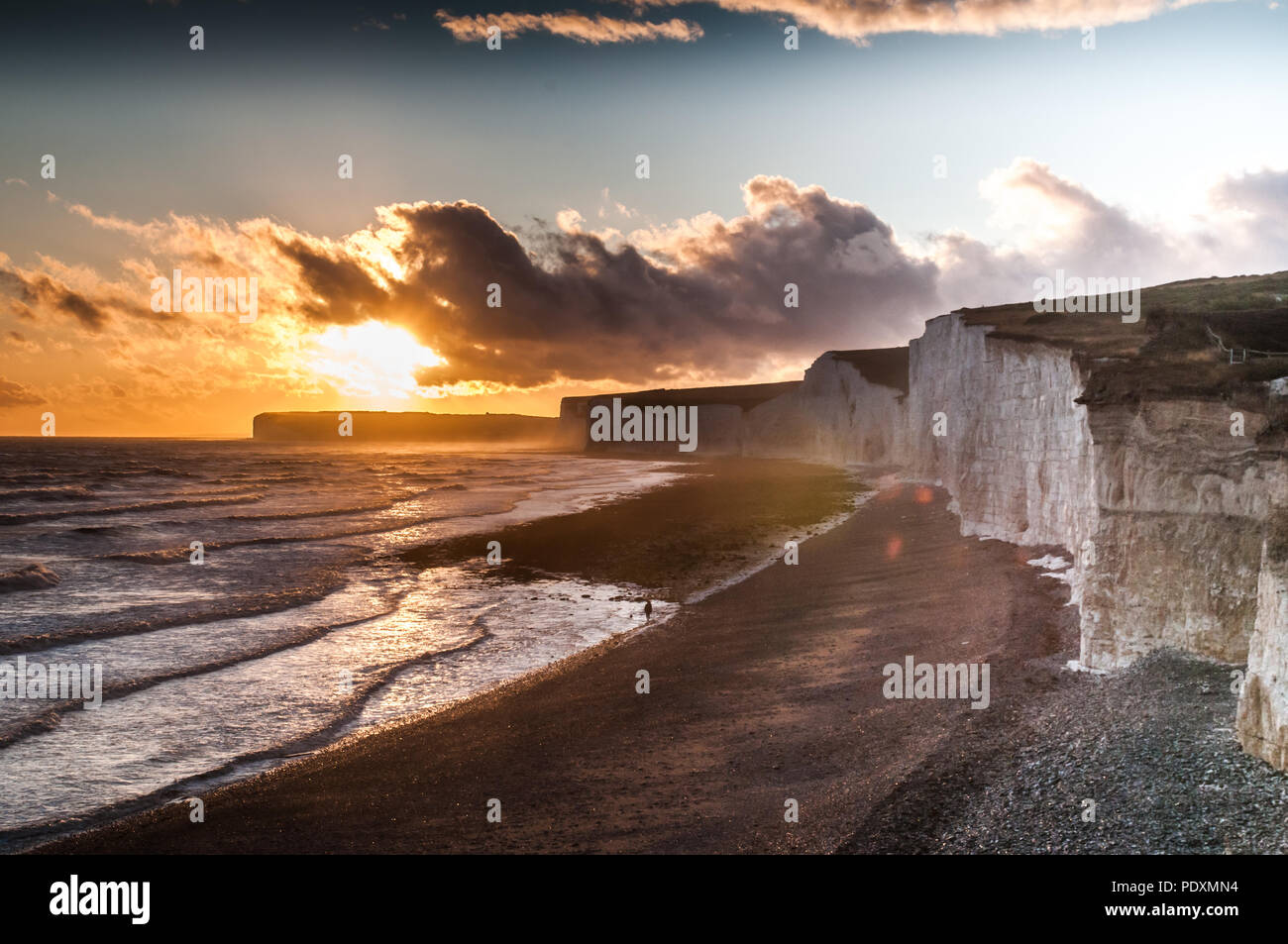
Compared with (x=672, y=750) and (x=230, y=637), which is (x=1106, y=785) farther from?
(x=230, y=637)

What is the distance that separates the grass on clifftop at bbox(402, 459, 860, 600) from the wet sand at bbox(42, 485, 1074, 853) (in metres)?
7.09

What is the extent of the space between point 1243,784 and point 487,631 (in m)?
14.0

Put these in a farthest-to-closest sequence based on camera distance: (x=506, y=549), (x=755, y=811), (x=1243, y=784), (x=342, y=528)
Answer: (x=342, y=528), (x=506, y=549), (x=755, y=811), (x=1243, y=784)

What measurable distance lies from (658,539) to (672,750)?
799 inches

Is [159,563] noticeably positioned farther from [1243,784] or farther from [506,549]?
[1243,784]

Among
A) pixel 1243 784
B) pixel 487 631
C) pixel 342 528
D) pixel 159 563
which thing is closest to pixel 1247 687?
pixel 1243 784

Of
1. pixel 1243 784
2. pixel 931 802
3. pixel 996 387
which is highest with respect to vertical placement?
pixel 996 387

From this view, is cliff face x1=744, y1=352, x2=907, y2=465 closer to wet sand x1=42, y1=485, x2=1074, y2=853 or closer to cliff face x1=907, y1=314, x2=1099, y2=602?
cliff face x1=907, y1=314, x2=1099, y2=602

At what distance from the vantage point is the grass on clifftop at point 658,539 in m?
24.2

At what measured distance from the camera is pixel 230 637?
16.9 metres

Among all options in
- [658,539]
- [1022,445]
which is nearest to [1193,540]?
[1022,445]

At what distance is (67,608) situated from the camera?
1922cm

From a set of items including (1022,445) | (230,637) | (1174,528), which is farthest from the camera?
(1022,445)

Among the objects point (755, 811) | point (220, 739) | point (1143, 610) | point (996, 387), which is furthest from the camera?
point (996, 387)
